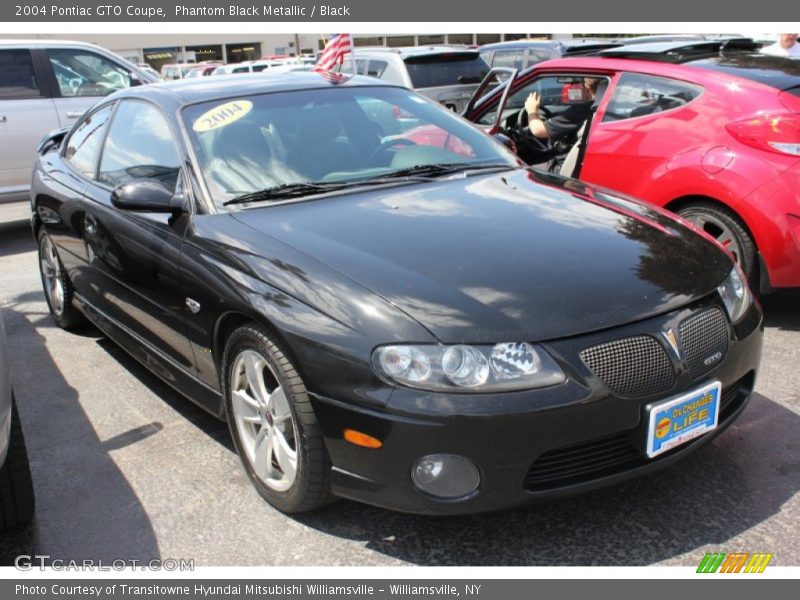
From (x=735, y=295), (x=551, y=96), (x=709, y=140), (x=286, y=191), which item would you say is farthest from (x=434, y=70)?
(x=735, y=295)

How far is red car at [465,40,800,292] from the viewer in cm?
448

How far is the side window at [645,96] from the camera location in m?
5.03

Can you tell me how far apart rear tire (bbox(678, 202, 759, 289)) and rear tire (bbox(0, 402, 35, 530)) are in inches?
146

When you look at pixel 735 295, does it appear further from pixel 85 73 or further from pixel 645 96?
pixel 85 73

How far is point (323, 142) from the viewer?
3779 millimetres

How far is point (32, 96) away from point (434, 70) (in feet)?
17.5

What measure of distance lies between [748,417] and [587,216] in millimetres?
1148

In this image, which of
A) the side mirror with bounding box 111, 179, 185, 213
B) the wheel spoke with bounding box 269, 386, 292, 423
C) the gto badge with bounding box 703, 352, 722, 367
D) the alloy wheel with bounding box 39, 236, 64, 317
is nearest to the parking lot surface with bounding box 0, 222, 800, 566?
the wheel spoke with bounding box 269, 386, 292, 423

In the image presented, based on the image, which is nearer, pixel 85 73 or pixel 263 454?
pixel 263 454

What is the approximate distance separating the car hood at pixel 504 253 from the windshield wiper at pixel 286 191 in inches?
3.5

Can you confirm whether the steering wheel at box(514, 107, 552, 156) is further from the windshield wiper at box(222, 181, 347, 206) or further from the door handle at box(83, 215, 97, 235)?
the door handle at box(83, 215, 97, 235)
